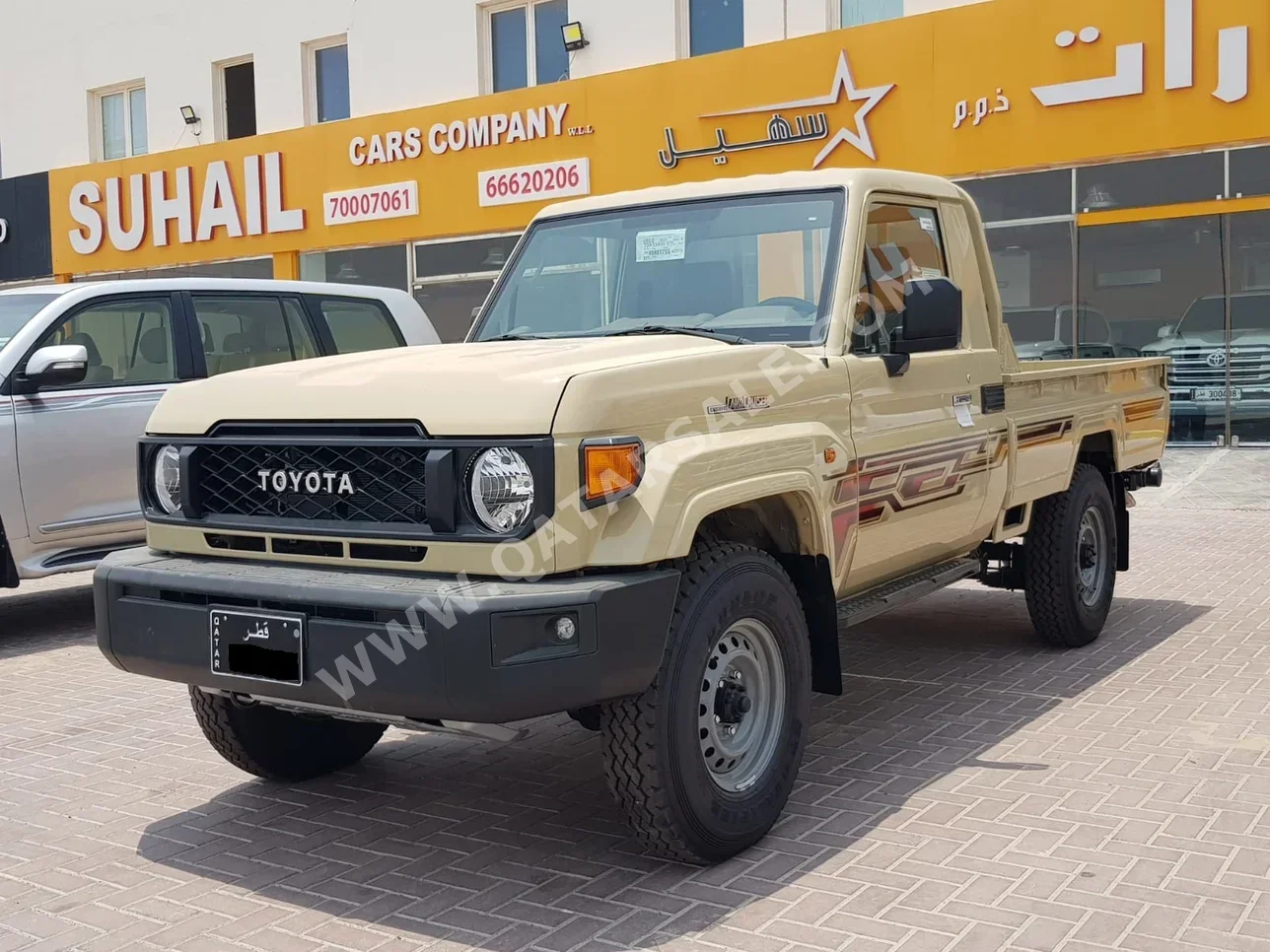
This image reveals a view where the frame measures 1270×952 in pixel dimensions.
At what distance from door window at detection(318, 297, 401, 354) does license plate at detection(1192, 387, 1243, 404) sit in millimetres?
9187

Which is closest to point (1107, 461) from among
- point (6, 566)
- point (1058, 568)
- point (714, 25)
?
point (1058, 568)

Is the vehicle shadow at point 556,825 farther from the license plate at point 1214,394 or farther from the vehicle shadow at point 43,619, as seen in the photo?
the license plate at point 1214,394

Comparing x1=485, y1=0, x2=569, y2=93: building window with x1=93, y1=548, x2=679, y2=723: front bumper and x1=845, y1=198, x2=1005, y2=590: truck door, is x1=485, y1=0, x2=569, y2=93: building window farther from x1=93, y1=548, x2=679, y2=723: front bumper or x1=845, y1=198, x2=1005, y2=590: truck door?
x1=93, y1=548, x2=679, y2=723: front bumper

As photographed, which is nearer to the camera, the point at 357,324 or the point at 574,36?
the point at 357,324

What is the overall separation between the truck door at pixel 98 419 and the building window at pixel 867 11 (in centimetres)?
1012

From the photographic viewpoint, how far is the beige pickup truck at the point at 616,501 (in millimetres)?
3672

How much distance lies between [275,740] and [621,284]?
2144 mm

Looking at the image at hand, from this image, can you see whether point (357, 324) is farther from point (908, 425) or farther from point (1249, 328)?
point (1249, 328)

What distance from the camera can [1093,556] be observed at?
720 centimetres

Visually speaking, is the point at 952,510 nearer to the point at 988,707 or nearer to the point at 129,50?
the point at 988,707

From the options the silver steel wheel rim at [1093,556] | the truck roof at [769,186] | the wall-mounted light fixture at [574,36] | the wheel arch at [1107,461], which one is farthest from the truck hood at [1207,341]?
the truck roof at [769,186]

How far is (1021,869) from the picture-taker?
4.03 meters

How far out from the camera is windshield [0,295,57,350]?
8102 millimetres

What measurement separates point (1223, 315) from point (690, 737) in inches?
478
